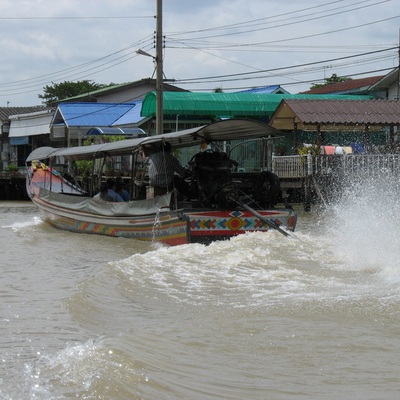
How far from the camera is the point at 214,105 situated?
1297 inches

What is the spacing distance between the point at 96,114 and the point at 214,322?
104ft

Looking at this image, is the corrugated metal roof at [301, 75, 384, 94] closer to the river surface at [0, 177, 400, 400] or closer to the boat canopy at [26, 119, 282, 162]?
the boat canopy at [26, 119, 282, 162]

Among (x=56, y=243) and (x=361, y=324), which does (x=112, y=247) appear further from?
(x=361, y=324)

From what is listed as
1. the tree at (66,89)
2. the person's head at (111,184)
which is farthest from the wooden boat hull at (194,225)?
the tree at (66,89)

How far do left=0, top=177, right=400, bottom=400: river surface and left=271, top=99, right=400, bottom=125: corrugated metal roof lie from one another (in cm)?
1281

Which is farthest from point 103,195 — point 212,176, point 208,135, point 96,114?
point 96,114

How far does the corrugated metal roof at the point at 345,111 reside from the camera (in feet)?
83.6

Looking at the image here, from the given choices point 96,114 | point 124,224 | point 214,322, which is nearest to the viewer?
point 214,322

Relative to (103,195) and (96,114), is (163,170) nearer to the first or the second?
(103,195)

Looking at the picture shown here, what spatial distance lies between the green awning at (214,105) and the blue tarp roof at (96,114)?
3.08m

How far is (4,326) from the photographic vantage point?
7465 mm

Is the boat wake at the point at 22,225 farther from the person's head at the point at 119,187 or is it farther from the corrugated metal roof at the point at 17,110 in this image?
the corrugated metal roof at the point at 17,110

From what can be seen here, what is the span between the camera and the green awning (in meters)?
32.3

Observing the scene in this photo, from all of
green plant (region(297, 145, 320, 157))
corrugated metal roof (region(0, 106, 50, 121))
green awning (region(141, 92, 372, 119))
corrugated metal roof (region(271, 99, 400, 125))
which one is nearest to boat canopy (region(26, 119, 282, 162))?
green plant (region(297, 145, 320, 157))
